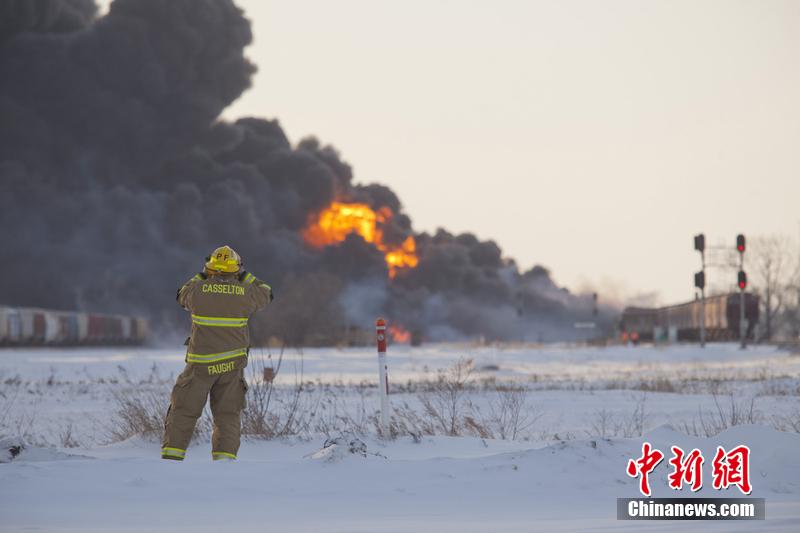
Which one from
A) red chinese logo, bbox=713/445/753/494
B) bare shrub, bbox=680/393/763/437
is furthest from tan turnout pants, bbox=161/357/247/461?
bare shrub, bbox=680/393/763/437

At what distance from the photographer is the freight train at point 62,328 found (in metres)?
42.3

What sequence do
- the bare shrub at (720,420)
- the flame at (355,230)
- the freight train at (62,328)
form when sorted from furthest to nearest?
1. the flame at (355,230)
2. the freight train at (62,328)
3. the bare shrub at (720,420)

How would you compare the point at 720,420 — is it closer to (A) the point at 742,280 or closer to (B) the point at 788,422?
(B) the point at 788,422

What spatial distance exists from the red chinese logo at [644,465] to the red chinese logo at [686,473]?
0.13m

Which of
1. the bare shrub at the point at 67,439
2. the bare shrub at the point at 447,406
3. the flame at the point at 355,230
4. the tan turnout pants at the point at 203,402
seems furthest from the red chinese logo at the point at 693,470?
the flame at the point at 355,230

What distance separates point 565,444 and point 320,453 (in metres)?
1.92

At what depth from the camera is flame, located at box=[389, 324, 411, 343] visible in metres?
68.4

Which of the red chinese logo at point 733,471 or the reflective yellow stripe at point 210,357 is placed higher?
the reflective yellow stripe at point 210,357

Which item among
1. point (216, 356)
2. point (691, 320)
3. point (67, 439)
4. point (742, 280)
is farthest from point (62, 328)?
point (216, 356)

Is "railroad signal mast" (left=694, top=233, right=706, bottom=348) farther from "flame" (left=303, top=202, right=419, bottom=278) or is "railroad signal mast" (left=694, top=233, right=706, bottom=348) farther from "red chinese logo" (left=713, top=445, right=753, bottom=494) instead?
"flame" (left=303, top=202, right=419, bottom=278)

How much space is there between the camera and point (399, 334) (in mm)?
70188

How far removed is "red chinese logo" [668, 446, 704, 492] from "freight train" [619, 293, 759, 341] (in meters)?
39.8

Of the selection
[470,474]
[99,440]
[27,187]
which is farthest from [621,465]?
[27,187]

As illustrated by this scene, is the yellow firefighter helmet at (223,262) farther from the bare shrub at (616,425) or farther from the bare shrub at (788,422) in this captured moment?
the bare shrub at (788,422)
